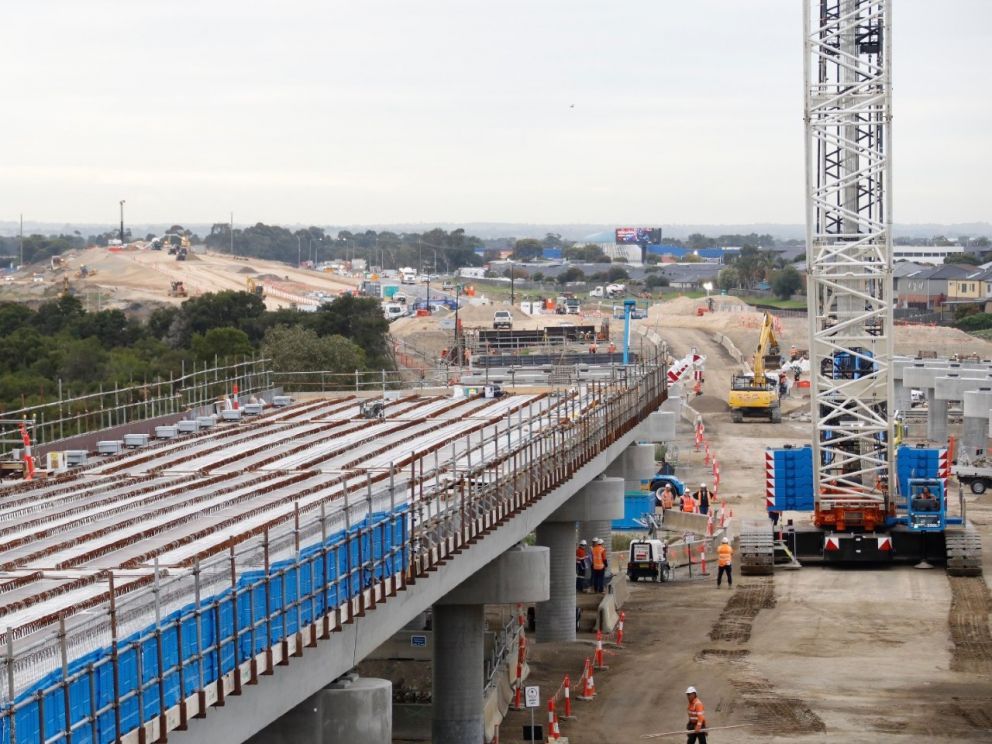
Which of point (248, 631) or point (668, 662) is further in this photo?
point (668, 662)

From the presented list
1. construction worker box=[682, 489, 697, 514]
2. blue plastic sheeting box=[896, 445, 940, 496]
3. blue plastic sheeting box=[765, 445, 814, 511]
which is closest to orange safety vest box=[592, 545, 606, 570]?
blue plastic sheeting box=[765, 445, 814, 511]

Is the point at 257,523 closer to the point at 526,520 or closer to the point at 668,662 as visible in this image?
the point at 526,520

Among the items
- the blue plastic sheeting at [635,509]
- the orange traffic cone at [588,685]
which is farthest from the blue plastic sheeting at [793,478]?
the orange traffic cone at [588,685]

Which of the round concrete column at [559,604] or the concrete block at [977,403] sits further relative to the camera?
the concrete block at [977,403]

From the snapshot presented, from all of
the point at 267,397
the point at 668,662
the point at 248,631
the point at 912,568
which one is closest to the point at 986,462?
the point at 912,568

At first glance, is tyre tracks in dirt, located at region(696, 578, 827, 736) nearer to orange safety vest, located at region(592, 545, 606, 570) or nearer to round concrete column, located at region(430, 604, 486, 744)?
orange safety vest, located at region(592, 545, 606, 570)

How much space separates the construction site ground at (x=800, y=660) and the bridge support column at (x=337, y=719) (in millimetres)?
10316

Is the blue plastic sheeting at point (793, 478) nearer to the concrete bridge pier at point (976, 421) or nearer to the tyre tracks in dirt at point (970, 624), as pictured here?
the tyre tracks in dirt at point (970, 624)

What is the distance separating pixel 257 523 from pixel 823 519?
26.3 m

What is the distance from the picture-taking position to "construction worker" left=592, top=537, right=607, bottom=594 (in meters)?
51.4

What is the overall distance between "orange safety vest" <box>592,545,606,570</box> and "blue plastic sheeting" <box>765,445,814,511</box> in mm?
5715

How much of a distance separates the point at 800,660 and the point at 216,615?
2435 centimetres

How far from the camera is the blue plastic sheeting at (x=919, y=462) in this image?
2050 inches

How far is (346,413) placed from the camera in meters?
55.5
